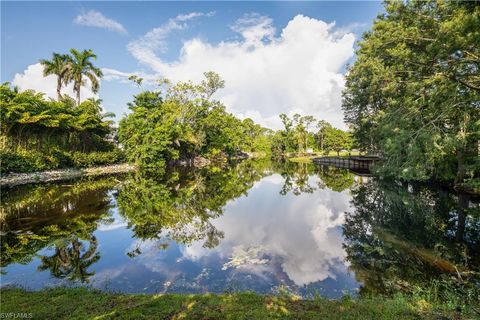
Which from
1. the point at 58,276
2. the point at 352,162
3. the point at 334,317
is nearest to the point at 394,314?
the point at 334,317

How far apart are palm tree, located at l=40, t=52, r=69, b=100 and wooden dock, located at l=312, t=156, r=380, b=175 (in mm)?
45176

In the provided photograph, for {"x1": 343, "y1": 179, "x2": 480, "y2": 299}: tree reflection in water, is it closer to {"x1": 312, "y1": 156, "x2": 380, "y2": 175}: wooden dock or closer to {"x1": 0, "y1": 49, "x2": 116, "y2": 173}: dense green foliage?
{"x1": 312, "y1": 156, "x2": 380, "y2": 175}: wooden dock

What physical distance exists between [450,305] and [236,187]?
69.3 feet

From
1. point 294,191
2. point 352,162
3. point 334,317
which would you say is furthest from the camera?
point 352,162

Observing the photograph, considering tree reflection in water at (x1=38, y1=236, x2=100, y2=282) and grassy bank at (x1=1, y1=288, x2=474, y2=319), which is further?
tree reflection in water at (x1=38, y1=236, x2=100, y2=282)

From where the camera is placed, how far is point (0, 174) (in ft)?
75.9

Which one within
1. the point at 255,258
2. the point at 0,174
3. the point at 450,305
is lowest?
the point at 255,258

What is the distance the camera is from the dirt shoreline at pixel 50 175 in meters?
23.4

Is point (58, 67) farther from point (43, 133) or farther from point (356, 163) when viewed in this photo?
point (356, 163)

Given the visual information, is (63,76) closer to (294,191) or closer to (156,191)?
(156,191)

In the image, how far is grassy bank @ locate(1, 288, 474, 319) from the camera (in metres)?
4.98

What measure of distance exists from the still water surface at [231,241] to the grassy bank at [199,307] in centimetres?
158

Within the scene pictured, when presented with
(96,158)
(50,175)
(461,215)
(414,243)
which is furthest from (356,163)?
(50,175)

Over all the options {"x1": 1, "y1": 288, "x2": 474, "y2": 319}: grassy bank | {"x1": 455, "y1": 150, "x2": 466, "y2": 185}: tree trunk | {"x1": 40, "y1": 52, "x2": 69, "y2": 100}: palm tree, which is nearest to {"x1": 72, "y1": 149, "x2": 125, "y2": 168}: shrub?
{"x1": 40, "y1": 52, "x2": 69, "y2": 100}: palm tree
